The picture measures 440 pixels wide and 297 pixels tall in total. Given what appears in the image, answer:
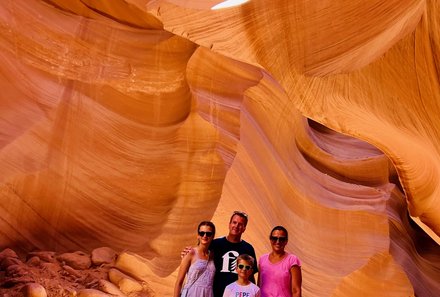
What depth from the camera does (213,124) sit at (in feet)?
14.4

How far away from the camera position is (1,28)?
13.6 feet

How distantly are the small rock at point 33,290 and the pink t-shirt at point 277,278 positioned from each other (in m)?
1.44

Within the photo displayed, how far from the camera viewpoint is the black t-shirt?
8.88ft

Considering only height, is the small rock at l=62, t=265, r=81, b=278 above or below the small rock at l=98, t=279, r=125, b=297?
above

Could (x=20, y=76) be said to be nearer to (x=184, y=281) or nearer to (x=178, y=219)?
(x=178, y=219)

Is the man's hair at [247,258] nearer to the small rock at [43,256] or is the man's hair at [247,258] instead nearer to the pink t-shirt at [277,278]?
the pink t-shirt at [277,278]

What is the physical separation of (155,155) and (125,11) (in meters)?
0.86

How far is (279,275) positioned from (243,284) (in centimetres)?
14

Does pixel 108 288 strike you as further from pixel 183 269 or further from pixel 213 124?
pixel 183 269

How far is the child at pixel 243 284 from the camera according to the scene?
261 cm

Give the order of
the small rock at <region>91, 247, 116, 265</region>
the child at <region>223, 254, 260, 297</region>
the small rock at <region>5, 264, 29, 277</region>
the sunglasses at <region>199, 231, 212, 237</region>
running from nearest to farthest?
the child at <region>223, 254, 260, 297</region>
the sunglasses at <region>199, 231, 212, 237</region>
the small rock at <region>5, 264, 29, 277</region>
the small rock at <region>91, 247, 116, 265</region>

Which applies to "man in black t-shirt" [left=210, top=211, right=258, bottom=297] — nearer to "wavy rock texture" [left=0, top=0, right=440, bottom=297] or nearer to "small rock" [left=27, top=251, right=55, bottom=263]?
"wavy rock texture" [left=0, top=0, right=440, bottom=297]

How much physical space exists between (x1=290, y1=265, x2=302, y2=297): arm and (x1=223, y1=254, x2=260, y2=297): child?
14cm

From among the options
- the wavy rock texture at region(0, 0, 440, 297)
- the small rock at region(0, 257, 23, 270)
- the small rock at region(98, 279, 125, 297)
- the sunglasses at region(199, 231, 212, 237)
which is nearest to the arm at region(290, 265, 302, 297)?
the sunglasses at region(199, 231, 212, 237)
